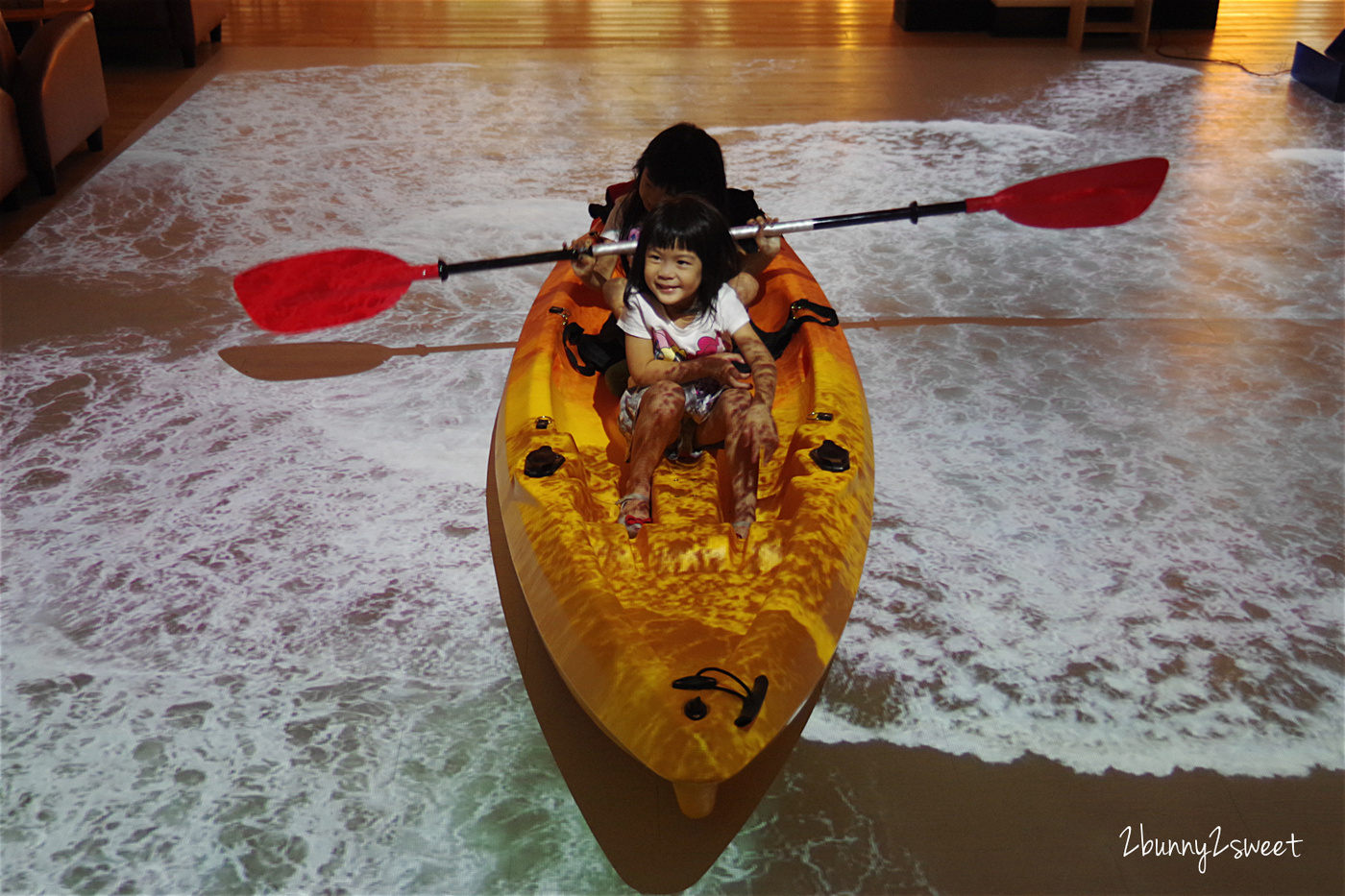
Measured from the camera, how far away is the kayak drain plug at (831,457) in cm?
188

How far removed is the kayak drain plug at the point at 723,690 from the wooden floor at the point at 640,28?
472 cm

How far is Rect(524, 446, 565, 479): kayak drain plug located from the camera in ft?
6.20

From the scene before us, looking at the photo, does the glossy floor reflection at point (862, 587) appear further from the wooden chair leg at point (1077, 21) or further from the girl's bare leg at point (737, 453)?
the wooden chair leg at point (1077, 21)

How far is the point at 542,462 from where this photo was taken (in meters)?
1.91

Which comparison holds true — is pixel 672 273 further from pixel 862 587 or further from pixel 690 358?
pixel 862 587

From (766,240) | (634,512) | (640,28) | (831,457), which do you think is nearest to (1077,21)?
(640,28)

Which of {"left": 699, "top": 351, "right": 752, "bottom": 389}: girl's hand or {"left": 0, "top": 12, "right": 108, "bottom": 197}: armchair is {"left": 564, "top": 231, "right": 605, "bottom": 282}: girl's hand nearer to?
{"left": 699, "top": 351, "right": 752, "bottom": 389}: girl's hand

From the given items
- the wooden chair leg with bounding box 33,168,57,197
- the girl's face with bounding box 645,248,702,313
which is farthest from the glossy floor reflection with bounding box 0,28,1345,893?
the girl's face with bounding box 645,248,702,313

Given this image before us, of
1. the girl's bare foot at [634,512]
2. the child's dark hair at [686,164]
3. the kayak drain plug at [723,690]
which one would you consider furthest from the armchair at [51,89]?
the kayak drain plug at [723,690]

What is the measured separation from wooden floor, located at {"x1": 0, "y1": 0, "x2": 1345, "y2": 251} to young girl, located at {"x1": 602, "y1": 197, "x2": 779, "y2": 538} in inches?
155

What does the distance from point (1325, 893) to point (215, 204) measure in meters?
4.00

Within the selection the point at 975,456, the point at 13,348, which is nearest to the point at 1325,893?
the point at 975,456

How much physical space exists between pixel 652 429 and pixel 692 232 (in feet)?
1.19

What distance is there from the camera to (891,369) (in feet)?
10.0
